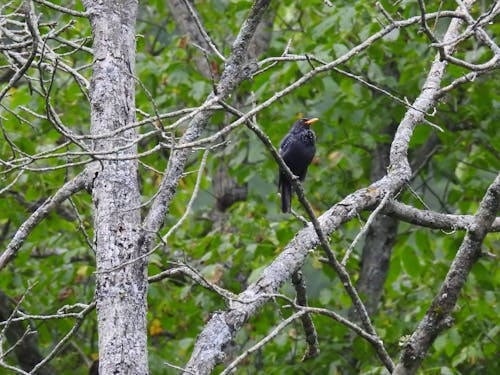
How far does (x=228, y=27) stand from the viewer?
27.5 feet

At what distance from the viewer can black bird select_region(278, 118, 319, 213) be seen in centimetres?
697

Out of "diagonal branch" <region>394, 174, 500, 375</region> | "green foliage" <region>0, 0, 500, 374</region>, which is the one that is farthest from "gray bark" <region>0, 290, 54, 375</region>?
"diagonal branch" <region>394, 174, 500, 375</region>

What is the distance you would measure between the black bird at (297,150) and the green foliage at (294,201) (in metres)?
0.28

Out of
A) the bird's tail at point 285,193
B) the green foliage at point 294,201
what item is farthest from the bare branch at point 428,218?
the bird's tail at point 285,193

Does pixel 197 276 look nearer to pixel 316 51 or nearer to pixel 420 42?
pixel 316 51

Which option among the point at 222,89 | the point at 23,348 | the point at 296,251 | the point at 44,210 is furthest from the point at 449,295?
the point at 23,348

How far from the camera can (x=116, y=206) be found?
3.04 m

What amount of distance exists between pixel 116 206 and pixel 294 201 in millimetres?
5278

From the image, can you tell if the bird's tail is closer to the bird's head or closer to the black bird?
the black bird

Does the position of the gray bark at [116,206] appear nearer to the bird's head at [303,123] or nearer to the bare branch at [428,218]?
the bare branch at [428,218]

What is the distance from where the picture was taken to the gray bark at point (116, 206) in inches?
113

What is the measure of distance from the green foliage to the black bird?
28 cm

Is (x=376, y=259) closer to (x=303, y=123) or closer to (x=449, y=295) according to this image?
(x=303, y=123)

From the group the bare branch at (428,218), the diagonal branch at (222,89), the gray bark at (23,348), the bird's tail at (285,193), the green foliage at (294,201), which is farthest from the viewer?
the bird's tail at (285,193)
